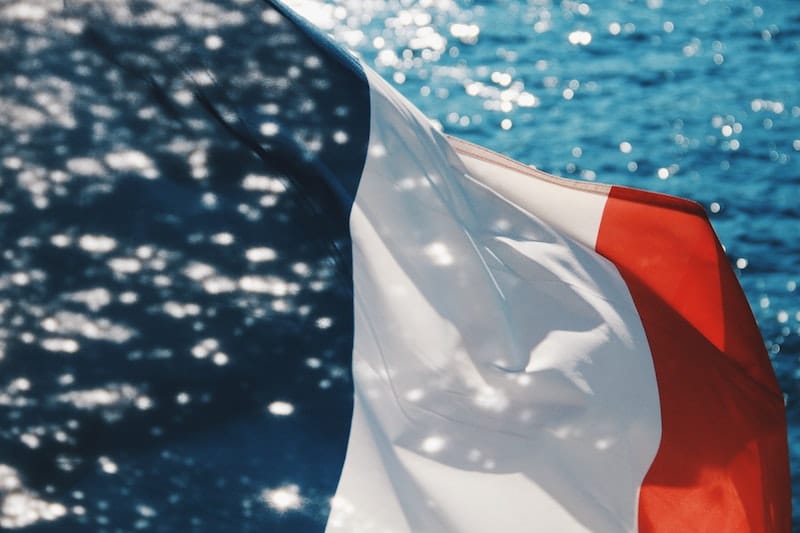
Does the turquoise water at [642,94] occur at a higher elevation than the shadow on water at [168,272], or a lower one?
lower

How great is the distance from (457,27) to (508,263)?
14408mm

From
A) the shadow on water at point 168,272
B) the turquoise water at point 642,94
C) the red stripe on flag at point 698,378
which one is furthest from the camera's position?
the turquoise water at point 642,94

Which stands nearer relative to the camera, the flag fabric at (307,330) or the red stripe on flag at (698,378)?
the flag fabric at (307,330)

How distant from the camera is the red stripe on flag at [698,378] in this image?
3.95 m

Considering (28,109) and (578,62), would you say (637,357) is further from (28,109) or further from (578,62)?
(578,62)

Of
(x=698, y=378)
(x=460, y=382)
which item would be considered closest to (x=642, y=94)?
(x=698, y=378)

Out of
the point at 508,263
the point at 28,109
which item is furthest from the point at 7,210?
the point at 508,263

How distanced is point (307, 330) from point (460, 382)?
51 centimetres

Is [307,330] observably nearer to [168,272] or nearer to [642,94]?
[168,272]

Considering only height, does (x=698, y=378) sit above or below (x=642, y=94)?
above

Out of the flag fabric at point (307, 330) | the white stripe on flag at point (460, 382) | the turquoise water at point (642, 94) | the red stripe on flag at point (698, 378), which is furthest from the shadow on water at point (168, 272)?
the turquoise water at point (642, 94)

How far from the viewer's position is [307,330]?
3703 mm

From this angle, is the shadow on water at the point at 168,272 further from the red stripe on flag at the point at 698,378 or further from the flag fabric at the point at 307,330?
the red stripe on flag at the point at 698,378

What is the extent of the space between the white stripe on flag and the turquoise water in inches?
266
